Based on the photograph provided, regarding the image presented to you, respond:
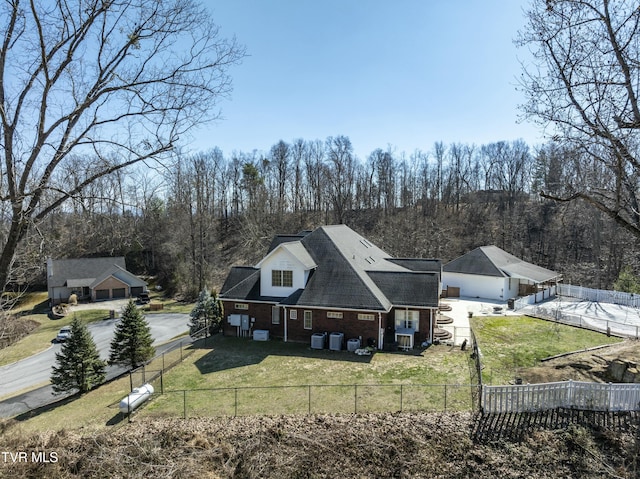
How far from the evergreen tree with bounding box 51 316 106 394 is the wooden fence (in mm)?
16372

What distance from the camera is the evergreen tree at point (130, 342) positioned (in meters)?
18.9

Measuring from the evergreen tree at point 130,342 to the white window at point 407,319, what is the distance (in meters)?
13.4

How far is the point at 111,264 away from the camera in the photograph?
152 feet

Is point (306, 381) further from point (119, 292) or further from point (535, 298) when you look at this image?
point (119, 292)

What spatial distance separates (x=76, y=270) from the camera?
44.2 metres

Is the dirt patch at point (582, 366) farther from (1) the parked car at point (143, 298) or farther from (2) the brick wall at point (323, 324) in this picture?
(1) the parked car at point (143, 298)

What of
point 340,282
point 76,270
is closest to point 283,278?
point 340,282

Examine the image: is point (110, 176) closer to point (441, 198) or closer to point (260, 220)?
point (260, 220)

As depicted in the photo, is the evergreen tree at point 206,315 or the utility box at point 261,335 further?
the evergreen tree at point 206,315

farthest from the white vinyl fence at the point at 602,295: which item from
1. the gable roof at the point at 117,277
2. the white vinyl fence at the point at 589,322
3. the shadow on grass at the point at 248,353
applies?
the gable roof at the point at 117,277

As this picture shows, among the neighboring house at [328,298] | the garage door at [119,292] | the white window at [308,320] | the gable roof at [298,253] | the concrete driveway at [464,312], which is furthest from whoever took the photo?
the garage door at [119,292]

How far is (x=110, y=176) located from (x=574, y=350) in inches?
809

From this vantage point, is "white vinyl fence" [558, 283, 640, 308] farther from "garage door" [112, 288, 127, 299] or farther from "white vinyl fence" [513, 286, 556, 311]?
"garage door" [112, 288, 127, 299]

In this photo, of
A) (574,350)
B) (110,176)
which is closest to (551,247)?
(574,350)
